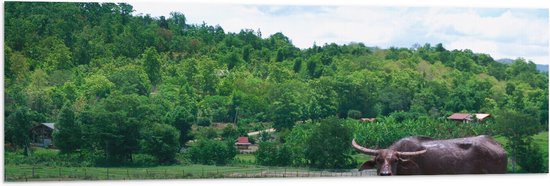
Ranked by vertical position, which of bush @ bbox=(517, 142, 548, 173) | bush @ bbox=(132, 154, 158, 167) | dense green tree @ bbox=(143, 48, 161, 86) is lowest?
bush @ bbox=(517, 142, 548, 173)

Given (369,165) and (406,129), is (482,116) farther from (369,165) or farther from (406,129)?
(369,165)

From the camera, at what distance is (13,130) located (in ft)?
33.4

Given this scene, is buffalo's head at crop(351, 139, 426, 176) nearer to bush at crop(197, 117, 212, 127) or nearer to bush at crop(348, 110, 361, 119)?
bush at crop(348, 110, 361, 119)

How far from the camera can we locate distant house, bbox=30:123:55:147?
10.5 meters

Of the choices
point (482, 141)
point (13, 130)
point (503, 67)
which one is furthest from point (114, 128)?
point (503, 67)

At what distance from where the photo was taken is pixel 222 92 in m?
11.4

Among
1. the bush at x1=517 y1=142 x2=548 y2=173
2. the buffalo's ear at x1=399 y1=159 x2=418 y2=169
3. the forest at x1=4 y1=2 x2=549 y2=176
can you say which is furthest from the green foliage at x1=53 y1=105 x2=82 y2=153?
the bush at x1=517 y1=142 x2=548 y2=173

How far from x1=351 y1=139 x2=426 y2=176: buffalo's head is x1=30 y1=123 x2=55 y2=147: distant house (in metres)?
3.44

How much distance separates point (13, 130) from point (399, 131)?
14.7ft

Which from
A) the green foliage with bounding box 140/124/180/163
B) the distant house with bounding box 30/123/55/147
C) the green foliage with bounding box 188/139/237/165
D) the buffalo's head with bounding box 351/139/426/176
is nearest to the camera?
the buffalo's head with bounding box 351/139/426/176

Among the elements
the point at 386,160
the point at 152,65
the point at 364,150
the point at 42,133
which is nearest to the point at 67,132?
the point at 42,133

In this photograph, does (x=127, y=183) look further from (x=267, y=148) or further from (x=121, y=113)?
(x=267, y=148)

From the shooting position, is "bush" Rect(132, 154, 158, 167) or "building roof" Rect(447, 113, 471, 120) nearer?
"bush" Rect(132, 154, 158, 167)

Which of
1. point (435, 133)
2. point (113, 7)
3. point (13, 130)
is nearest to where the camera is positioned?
point (13, 130)
